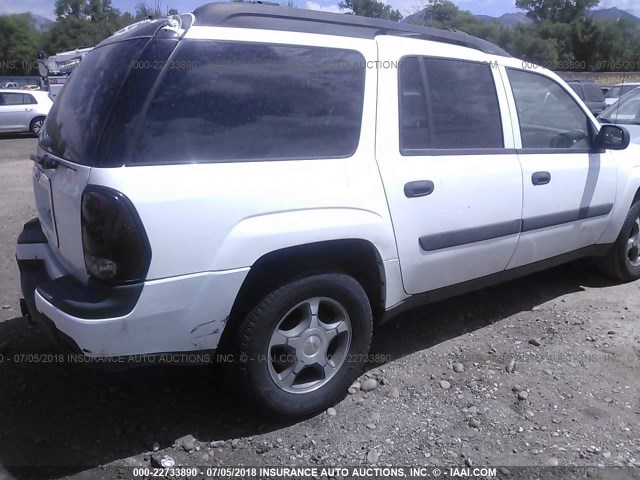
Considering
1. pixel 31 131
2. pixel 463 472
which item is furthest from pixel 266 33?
pixel 31 131

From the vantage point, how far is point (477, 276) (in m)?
3.74

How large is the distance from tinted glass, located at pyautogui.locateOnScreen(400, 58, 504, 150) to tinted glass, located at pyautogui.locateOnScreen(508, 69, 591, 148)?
268mm

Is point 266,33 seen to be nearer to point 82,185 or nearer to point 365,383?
point 82,185

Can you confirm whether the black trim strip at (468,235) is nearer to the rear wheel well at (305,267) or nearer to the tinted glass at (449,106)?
the rear wheel well at (305,267)

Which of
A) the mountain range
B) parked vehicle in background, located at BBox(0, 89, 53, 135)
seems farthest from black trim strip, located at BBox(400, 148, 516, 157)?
the mountain range

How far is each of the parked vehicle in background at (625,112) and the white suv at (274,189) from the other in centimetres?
454

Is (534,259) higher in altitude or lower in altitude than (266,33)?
lower

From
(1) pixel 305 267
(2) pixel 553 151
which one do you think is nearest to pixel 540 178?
(2) pixel 553 151

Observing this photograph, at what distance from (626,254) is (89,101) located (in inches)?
166

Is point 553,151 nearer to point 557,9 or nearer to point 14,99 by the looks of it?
point 14,99

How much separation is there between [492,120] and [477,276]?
97 centimetres

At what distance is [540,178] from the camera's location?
3.88 metres

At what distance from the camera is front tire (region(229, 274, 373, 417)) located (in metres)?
2.78

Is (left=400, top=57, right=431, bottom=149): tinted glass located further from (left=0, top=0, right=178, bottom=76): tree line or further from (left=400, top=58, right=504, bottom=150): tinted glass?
(left=0, top=0, right=178, bottom=76): tree line
